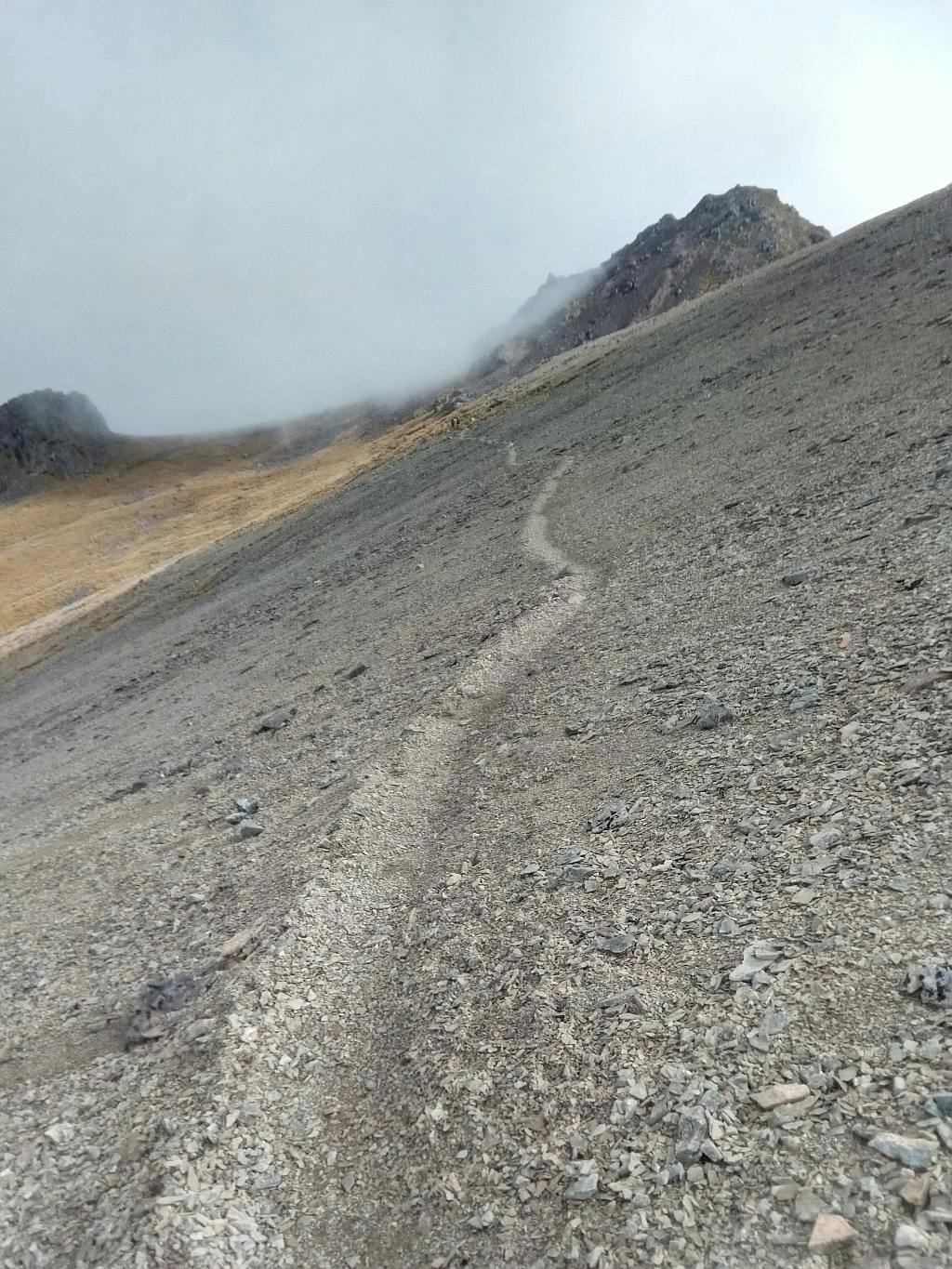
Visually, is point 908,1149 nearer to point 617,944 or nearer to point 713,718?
point 617,944

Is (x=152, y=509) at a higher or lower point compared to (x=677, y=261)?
lower

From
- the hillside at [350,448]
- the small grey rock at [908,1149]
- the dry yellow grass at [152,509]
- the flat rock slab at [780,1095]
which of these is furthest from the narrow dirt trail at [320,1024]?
the hillside at [350,448]

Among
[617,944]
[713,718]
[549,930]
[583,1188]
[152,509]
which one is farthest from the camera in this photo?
[152,509]

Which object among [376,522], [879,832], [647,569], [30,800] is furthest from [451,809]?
[376,522]

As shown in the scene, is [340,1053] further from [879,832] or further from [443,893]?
[879,832]

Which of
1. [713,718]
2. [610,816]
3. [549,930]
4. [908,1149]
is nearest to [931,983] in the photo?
[908,1149]

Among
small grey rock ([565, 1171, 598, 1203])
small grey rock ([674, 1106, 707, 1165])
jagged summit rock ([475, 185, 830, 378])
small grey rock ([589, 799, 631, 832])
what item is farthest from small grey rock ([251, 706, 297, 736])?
jagged summit rock ([475, 185, 830, 378])

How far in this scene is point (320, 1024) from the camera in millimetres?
9188

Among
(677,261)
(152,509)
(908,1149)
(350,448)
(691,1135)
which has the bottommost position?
(691,1135)

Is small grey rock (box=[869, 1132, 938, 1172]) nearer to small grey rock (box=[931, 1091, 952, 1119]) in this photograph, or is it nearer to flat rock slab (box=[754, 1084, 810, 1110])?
small grey rock (box=[931, 1091, 952, 1119])

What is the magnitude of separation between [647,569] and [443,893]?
41.7 ft

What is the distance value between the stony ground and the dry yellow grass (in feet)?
170

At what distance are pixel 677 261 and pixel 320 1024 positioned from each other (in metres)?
127

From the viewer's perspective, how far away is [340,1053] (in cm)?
873
